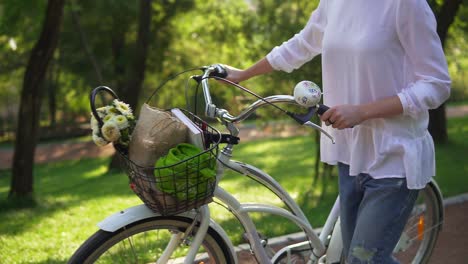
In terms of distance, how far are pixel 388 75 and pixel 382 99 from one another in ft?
0.31

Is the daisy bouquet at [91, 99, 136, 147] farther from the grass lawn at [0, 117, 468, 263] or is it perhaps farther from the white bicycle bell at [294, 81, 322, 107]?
the grass lawn at [0, 117, 468, 263]

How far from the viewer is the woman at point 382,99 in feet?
7.16

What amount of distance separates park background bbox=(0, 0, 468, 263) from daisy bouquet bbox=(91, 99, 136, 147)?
0.59m

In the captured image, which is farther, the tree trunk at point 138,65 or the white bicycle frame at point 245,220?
the tree trunk at point 138,65

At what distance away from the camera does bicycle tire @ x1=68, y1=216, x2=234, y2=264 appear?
2186 mm

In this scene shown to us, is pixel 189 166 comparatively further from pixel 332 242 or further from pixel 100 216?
pixel 100 216

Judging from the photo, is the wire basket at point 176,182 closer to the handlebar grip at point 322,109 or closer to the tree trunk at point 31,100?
the handlebar grip at point 322,109

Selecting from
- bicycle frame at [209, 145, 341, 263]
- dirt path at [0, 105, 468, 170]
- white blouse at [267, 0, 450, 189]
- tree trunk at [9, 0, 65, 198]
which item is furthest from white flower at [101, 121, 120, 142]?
dirt path at [0, 105, 468, 170]

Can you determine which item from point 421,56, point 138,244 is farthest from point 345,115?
point 138,244

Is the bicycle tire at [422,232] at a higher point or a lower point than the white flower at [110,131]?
lower

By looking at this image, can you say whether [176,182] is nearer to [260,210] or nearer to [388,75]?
[260,210]

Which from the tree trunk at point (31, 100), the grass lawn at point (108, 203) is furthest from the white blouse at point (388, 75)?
the tree trunk at point (31, 100)

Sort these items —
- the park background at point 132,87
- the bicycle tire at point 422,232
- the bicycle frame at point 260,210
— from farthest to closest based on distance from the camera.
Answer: the park background at point 132,87, the bicycle tire at point 422,232, the bicycle frame at point 260,210

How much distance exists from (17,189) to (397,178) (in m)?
6.04
